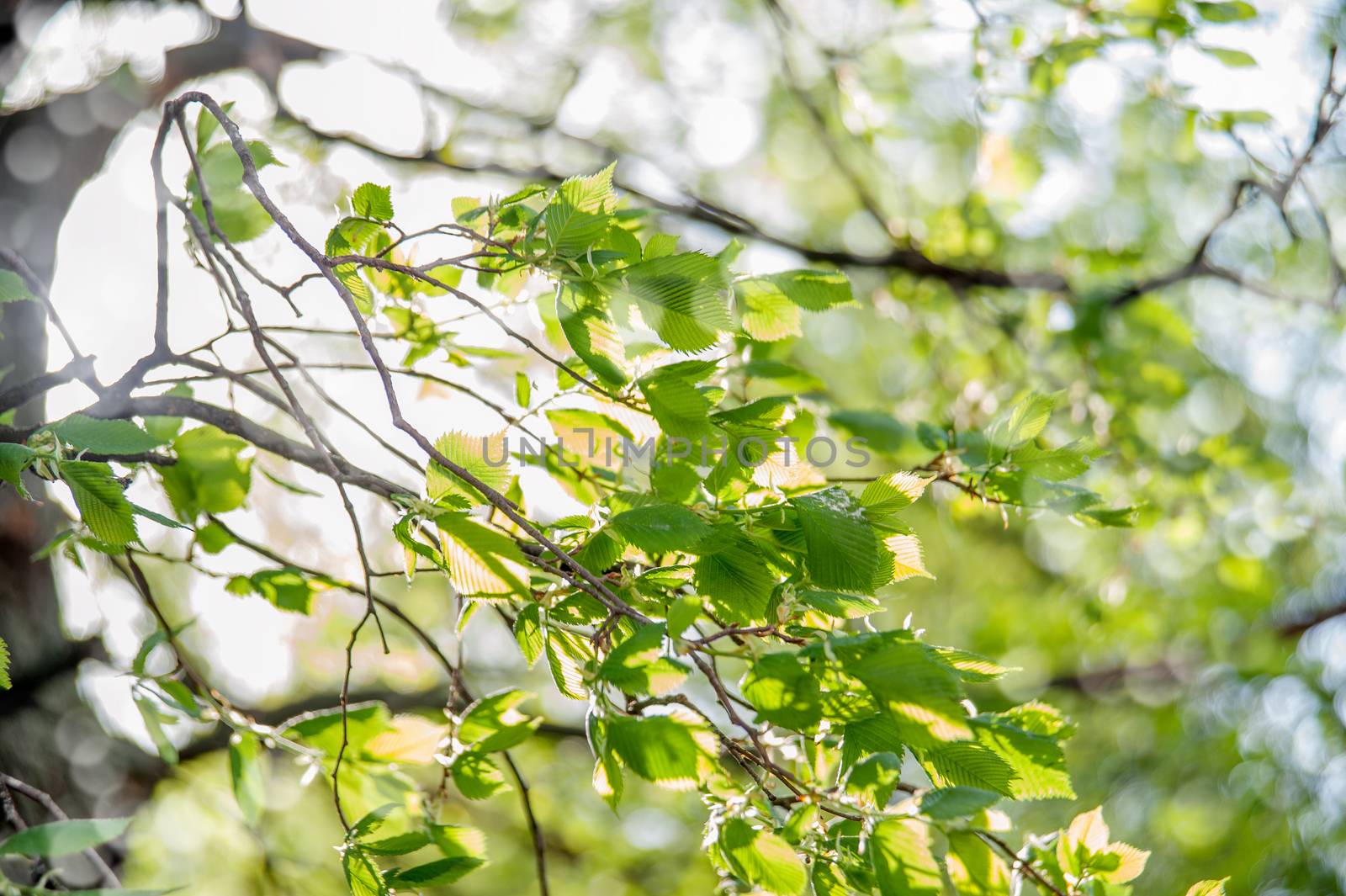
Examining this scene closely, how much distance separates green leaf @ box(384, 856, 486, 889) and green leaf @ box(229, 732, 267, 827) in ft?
0.96

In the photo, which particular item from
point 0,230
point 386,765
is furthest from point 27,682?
point 386,765

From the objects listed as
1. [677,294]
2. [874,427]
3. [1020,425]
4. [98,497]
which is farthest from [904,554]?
[98,497]

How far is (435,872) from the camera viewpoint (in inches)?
26.7

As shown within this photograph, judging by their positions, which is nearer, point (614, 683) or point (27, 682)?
point (614, 683)

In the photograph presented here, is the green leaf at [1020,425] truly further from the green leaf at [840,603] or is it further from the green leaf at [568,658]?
the green leaf at [568,658]

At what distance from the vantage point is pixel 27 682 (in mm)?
1521

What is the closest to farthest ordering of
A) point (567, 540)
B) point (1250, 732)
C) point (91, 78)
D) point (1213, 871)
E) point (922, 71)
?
point (567, 540)
point (91, 78)
point (1213, 871)
point (1250, 732)
point (922, 71)

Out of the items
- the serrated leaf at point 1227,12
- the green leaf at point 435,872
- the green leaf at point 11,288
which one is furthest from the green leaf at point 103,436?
the serrated leaf at point 1227,12

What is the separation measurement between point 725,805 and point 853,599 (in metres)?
0.17

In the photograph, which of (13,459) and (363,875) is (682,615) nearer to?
(363,875)

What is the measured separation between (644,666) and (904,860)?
0.64 feet

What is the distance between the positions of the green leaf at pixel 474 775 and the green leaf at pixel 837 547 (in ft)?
1.08

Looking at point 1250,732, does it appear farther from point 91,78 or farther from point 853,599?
point 91,78

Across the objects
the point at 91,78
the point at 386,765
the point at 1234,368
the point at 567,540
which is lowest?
the point at 1234,368
